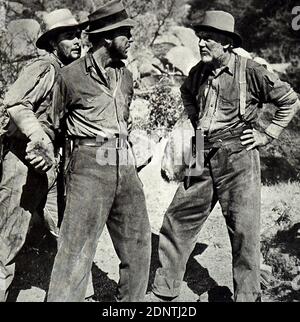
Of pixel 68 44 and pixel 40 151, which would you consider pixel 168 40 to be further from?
pixel 40 151

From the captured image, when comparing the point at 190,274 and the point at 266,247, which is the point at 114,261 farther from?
the point at 266,247

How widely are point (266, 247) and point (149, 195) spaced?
2.15m

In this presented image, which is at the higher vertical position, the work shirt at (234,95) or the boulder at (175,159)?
the work shirt at (234,95)

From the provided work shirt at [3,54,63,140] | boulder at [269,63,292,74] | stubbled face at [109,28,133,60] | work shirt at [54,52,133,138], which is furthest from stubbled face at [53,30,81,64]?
boulder at [269,63,292,74]

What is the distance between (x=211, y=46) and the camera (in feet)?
14.9

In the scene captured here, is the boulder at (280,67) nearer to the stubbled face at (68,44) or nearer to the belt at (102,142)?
the stubbled face at (68,44)

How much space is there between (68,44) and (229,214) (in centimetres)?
178

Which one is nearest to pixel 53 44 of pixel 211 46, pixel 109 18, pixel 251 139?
pixel 109 18

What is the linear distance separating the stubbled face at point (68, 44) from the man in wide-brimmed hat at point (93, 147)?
565mm

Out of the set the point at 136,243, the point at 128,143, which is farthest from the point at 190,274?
the point at 128,143

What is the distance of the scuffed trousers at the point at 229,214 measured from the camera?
4555mm

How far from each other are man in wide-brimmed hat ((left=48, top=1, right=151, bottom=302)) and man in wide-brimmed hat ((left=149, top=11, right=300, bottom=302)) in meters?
0.69

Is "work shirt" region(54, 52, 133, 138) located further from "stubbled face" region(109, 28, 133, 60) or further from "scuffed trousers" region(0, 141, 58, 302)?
"scuffed trousers" region(0, 141, 58, 302)

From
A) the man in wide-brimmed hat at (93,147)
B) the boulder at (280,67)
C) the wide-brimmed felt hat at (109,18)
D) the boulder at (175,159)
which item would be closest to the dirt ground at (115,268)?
the boulder at (175,159)
